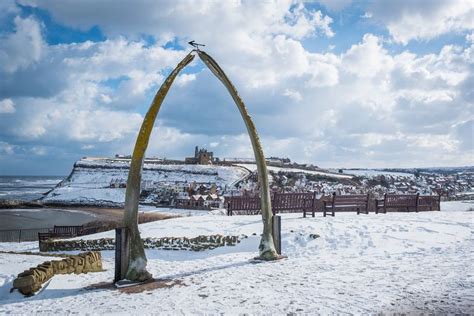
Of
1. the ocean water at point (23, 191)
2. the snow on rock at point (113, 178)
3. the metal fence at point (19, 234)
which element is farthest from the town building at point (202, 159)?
the metal fence at point (19, 234)

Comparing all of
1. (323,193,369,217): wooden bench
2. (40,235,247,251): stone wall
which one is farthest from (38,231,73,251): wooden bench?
(323,193,369,217): wooden bench

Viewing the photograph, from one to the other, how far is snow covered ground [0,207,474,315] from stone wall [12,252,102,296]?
184mm

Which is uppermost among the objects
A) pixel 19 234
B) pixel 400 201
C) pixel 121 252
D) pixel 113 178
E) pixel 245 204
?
pixel 113 178

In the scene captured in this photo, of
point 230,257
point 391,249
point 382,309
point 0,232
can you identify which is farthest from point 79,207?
point 382,309

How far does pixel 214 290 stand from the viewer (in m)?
7.21

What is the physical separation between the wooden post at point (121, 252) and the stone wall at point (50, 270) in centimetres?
147

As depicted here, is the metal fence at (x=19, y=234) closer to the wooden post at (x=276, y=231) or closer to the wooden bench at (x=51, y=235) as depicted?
the wooden bench at (x=51, y=235)

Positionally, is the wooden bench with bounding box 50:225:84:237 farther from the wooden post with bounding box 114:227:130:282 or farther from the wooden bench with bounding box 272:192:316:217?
the wooden post with bounding box 114:227:130:282

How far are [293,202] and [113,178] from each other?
45862 millimetres

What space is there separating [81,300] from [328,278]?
15.5ft

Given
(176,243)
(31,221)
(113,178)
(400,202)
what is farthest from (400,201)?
(113,178)

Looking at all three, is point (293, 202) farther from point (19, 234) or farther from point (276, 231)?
point (19, 234)

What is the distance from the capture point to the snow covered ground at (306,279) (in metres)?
6.14

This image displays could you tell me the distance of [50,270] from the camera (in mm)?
8430
